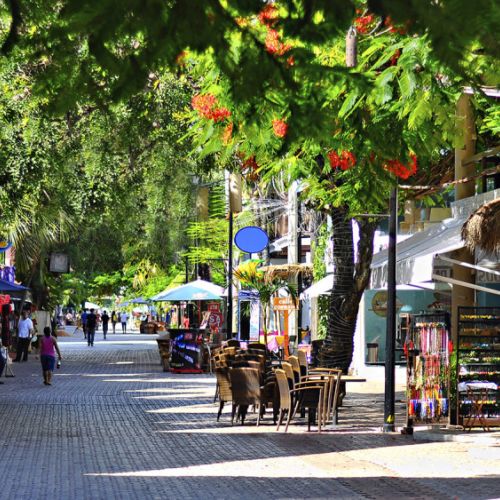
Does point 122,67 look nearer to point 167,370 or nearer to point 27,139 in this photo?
Result: point 27,139

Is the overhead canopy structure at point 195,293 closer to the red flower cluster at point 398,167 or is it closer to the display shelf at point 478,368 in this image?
the display shelf at point 478,368

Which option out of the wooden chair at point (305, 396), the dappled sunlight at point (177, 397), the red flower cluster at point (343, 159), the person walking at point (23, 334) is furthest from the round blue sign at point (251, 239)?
the red flower cluster at point (343, 159)

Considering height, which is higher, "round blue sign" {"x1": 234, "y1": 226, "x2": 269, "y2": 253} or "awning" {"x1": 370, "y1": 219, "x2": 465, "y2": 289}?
"round blue sign" {"x1": 234, "y1": 226, "x2": 269, "y2": 253}

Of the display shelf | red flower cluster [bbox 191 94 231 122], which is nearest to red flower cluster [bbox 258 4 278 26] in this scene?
red flower cluster [bbox 191 94 231 122]

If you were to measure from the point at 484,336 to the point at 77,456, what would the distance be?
5.91 m

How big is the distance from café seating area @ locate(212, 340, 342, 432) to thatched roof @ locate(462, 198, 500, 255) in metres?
3.57

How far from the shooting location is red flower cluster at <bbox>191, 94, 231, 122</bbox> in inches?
521

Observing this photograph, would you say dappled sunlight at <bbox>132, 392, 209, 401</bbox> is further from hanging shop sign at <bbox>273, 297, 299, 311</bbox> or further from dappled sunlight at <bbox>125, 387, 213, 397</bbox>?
hanging shop sign at <bbox>273, 297, 299, 311</bbox>

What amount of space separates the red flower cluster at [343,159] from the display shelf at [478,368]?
156 inches

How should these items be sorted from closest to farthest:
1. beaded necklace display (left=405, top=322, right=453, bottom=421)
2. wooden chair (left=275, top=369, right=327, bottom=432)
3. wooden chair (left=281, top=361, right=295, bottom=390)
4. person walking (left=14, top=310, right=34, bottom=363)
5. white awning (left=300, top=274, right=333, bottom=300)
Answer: beaded necklace display (left=405, top=322, right=453, bottom=421)
wooden chair (left=275, top=369, right=327, bottom=432)
wooden chair (left=281, top=361, right=295, bottom=390)
white awning (left=300, top=274, right=333, bottom=300)
person walking (left=14, top=310, right=34, bottom=363)

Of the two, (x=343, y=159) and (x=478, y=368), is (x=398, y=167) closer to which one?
(x=343, y=159)

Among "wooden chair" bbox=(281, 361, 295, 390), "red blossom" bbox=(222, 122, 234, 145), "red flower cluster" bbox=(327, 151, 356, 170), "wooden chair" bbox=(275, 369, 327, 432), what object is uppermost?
"red blossom" bbox=(222, 122, 234, 145)

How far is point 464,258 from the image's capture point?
19.8 meters

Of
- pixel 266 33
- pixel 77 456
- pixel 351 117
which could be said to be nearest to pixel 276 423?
pixel 77 456
